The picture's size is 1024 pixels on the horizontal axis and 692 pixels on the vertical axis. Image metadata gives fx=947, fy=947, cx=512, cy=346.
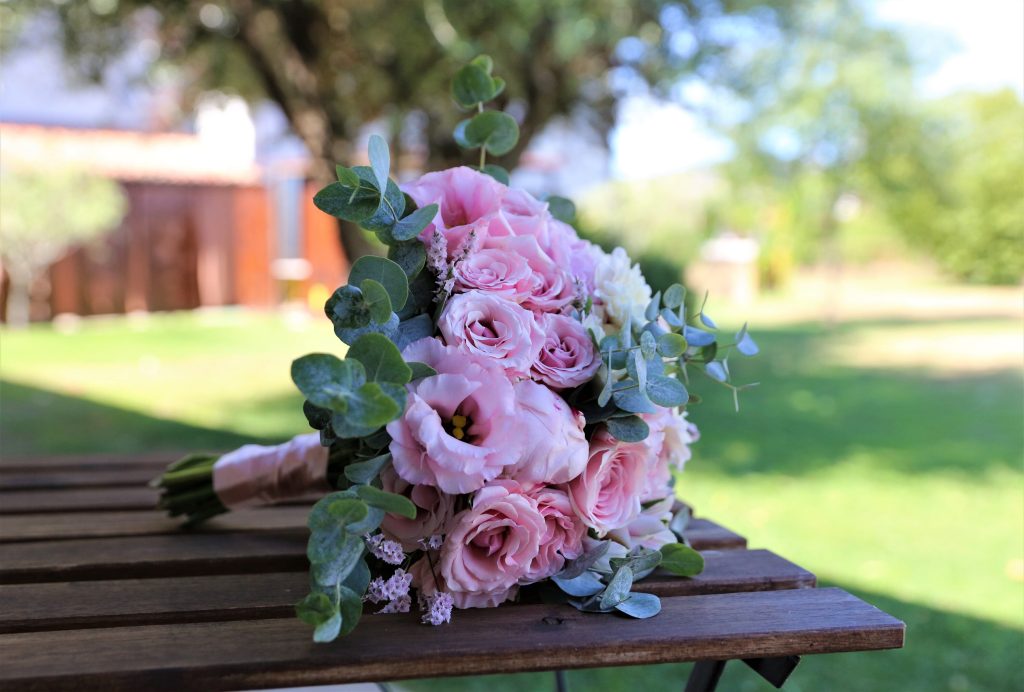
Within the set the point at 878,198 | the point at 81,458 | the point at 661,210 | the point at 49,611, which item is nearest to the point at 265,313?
the point at 661,210

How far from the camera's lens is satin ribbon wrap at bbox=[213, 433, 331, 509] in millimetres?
1498

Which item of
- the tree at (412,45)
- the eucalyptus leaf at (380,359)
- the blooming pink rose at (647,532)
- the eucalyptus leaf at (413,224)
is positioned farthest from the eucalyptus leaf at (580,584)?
the tree at (412,45)

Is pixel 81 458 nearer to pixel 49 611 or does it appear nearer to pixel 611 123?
pixel 49 611

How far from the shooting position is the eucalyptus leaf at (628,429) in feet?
3.58

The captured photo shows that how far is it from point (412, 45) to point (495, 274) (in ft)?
17.6

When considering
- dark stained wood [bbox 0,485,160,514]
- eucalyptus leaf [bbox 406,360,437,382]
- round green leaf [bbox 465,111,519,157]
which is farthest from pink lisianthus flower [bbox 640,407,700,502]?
dark stained wood [bbox 0,485,160,514]

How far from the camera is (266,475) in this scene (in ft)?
4.99

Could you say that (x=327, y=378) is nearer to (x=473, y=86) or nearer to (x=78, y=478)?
(x=473, y=86)

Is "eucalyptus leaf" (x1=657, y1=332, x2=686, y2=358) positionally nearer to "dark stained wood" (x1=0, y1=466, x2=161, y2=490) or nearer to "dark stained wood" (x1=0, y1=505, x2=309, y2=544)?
"dark stained wood" (x1=0, y1=505, x2=309, y2=544)

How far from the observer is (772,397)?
26.7 ft

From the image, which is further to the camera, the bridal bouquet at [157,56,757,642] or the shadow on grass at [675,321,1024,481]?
the shadow on grass at [675,321,1024,481]

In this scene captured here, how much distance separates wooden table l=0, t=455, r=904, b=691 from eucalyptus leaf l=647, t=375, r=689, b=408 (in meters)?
0.24

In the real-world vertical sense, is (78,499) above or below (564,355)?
below

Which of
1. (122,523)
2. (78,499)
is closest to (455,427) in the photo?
(122,523)
